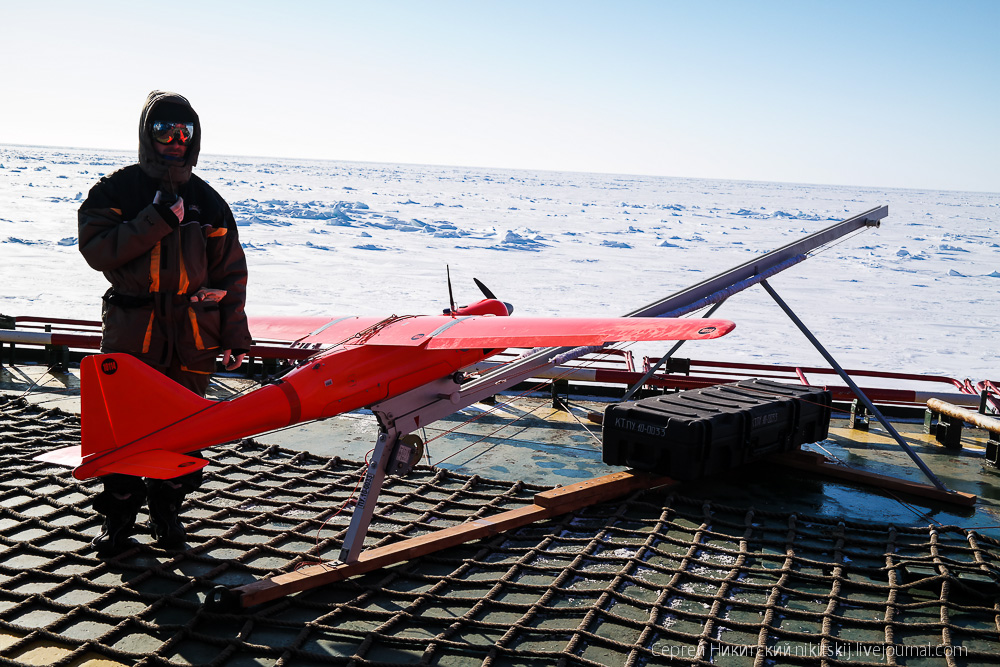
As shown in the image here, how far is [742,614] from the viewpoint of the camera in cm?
420

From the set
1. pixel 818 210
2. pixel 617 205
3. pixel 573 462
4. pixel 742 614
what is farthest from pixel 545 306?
pixel 818 210

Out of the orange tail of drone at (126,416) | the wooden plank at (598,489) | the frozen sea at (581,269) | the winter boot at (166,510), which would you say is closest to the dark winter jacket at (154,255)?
the orange tail of drone at (126,416)

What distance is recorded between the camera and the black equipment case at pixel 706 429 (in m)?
5.79

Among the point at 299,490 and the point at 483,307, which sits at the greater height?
the point at 483,307

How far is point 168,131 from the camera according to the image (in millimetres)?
4328

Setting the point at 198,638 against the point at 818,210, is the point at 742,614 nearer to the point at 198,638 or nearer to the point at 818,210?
the point at 198,638

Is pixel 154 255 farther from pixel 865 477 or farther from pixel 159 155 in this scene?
pixel 865 477

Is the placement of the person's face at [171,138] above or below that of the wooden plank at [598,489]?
above

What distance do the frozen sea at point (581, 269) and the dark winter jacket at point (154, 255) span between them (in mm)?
10198

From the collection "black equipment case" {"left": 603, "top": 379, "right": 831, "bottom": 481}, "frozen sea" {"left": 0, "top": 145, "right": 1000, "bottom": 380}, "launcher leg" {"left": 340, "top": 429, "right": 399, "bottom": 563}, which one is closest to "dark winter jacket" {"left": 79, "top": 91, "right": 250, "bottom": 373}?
"launcher leg" {"left": 340, "top": 429, "right": 399, "bottom": 563}

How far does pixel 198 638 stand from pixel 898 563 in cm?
411

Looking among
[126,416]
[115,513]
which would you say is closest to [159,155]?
[126,416]

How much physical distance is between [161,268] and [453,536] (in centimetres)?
243

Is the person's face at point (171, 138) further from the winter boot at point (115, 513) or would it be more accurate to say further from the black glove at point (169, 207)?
the winter boot at point (115, 513)
